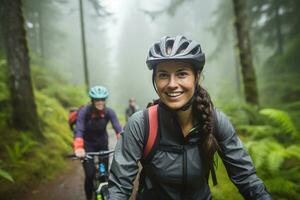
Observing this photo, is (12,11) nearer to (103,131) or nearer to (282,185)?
(103,131)

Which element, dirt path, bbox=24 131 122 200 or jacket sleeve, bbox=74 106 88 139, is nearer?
jacket sleeve, bbox=74 106 88 139

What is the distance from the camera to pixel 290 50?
1636cm

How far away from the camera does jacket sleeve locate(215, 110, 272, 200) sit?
266cm

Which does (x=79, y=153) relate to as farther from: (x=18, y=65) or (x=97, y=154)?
(x=18, y=65)

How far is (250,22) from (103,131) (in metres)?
17.9

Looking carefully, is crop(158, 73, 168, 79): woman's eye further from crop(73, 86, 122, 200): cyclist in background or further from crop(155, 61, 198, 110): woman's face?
crop(73, 86, 122, 200): cyclist in background

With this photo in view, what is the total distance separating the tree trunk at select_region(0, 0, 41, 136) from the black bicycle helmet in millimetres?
7366

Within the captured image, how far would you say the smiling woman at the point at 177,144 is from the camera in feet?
8.55

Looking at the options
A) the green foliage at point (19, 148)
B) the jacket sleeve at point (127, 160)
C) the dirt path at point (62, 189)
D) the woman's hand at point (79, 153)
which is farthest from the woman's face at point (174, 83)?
the green foliage at point (19, 148)

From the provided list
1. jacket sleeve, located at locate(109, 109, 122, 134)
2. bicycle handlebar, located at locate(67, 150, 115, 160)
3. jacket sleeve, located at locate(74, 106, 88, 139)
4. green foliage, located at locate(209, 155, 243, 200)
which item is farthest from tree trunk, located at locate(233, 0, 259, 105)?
bicycle handlebar, located at locate(67, 150, 115, 160)

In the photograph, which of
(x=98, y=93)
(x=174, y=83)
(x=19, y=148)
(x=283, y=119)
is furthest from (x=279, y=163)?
(x=19, y=148)

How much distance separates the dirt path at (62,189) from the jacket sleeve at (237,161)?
596 centimetres

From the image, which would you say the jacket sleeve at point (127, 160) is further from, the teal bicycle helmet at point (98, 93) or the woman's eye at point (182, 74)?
the teal bicycle helmet at point (98, 93)

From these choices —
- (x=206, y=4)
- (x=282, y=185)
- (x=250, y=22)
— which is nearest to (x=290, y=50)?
(x=250, y=22)
